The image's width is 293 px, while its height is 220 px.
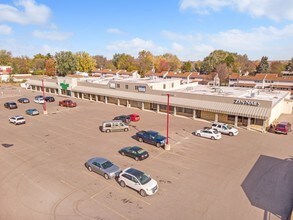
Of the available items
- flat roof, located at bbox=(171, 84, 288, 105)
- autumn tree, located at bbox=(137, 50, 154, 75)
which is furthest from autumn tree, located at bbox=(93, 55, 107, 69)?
flat roof, located at bbox=(171, 84, 288, 105)

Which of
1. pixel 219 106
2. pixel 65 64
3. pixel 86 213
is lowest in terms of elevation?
pixel 86 213

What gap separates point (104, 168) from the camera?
22484mm

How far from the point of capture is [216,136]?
3284 centimetres

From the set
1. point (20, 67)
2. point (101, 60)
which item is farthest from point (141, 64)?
point (20, 67)

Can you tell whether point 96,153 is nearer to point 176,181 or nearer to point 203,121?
point 176,181

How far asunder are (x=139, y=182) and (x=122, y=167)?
217 inches

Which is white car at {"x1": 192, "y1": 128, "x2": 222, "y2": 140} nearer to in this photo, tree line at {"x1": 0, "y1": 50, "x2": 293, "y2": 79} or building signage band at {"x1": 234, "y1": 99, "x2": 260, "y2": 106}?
building signage band at {"x1": 234, "y1": 99, "x2": 260, "y2": 106}

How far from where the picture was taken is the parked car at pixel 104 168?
71.9 feet

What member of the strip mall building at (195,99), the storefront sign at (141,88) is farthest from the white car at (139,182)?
the storefront sign at (141,88)

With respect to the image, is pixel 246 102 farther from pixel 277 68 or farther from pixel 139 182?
pixel 277 68

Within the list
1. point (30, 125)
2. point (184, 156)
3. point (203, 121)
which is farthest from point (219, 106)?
point (30, 125)

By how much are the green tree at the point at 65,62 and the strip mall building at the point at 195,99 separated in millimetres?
24561

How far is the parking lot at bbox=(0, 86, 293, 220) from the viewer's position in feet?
57.3

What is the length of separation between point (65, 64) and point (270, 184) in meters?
93.4
